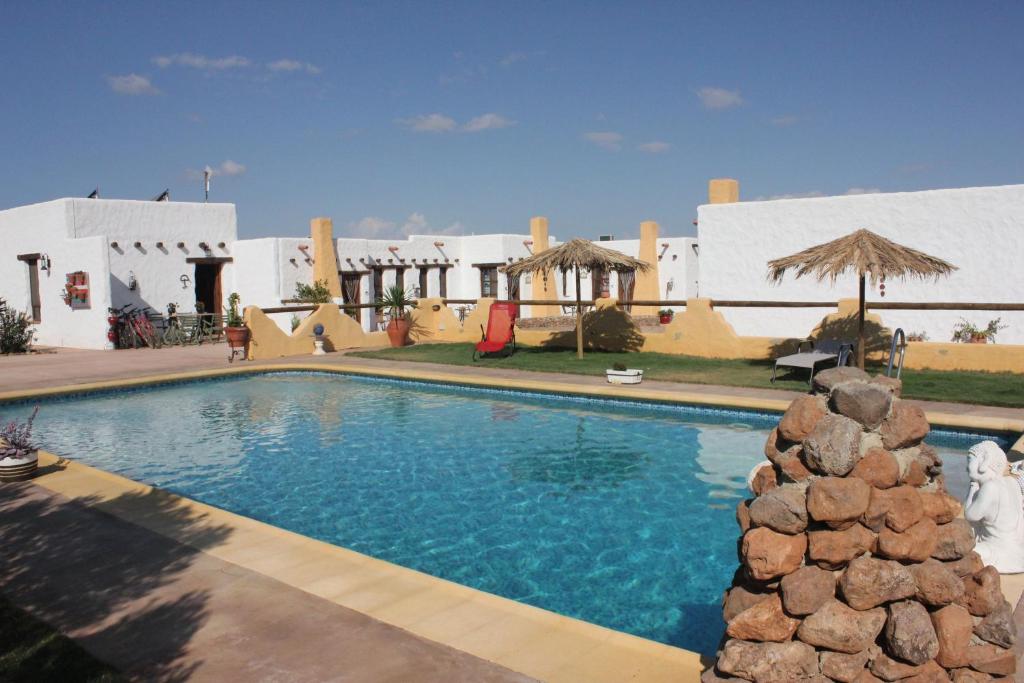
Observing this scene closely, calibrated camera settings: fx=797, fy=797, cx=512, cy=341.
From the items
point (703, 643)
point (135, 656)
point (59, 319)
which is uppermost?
point (59, 319)

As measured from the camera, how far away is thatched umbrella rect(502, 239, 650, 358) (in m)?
15.3

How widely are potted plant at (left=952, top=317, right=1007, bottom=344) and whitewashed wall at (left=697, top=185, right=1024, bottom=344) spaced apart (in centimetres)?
14

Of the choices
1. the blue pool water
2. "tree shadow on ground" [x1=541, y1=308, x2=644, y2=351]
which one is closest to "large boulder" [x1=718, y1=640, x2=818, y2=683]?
the blue pool water

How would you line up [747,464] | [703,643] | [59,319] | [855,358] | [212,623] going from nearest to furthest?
1. [212,623]
2. [703,643]
3. [747,464]
4. [855,358]
5. [59,319]

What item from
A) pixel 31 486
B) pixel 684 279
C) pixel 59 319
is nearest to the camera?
pixel 31 486

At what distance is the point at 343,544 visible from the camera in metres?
6.48

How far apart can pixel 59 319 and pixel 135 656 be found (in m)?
20.9

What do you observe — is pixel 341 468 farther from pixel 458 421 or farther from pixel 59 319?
pixel 59 319

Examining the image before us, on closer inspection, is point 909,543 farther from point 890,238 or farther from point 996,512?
point 890,238

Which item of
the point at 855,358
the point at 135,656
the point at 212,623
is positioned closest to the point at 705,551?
the point at 212,623

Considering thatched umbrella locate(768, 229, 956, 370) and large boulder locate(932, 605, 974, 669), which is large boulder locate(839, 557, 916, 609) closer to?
large boulder locate(932, 605, 974, 669)

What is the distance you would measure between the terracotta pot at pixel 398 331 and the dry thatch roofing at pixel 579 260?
4.37 metres

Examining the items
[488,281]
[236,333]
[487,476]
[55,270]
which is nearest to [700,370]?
[487,476]

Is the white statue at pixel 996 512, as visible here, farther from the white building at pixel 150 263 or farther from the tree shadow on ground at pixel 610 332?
the white building at pixel 150 263
